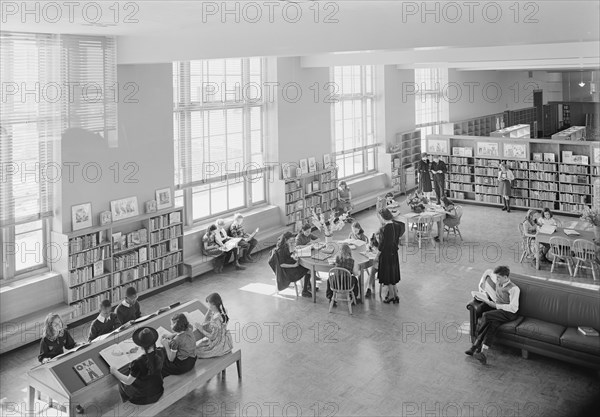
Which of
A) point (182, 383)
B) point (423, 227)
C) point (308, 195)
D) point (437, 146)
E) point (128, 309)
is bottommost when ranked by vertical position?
point (182, 383)

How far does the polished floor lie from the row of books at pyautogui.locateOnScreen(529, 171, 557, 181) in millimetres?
5433

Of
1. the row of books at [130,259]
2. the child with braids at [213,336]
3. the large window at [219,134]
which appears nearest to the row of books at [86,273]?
the row of books at [130,259]

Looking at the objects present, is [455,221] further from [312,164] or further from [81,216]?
[81,216]

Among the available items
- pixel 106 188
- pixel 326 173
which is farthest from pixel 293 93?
pixel 106 188

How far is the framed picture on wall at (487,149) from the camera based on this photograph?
50.8 feet

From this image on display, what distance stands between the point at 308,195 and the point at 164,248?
4687 millimetres

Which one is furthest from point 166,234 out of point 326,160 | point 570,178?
point 570,178

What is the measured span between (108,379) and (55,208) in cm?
357

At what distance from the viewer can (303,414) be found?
5.74 meters

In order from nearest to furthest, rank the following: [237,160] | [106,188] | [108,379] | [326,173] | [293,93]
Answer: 1. [108,379]
2. [106,188]
3. [237,160]
4. [293,93]
5. [326,173]

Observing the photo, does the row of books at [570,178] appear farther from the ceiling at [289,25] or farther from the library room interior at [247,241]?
the ceiling at [289,25]

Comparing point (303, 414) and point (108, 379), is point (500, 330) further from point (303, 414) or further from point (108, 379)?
point (108, 379)

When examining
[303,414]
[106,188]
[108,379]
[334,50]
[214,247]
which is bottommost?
[303,414]

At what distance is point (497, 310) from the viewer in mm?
6922
